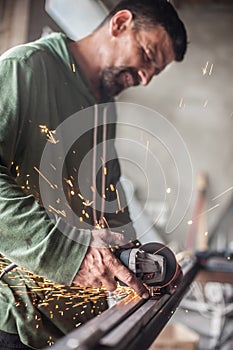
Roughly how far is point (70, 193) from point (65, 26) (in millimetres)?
407

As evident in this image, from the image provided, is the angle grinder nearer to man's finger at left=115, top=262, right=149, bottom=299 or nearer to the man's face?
man's finger at left=115, top=262, right=149, bottom=299

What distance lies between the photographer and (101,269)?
629 mm

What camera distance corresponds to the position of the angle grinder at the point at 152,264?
0.66m

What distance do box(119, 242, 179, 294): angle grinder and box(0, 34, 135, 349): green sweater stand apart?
69 millimetres

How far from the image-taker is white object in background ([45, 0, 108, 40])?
1.02 metres

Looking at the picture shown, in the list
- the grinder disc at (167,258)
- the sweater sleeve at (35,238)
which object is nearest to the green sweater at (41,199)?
the sweater sleeve at (35,238)

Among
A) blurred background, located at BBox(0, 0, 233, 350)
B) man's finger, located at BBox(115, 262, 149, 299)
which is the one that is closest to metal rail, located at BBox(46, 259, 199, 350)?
man's finger, located at BBox(115, 262, 149, 299)

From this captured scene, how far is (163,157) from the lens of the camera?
5.43ft

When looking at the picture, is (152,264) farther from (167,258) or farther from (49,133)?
(49,133)

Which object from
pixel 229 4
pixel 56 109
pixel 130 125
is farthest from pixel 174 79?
pixel 56 109

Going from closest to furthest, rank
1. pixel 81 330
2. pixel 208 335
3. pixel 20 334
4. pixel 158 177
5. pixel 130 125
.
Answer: pixel 81 330 → pixel 20 334 → pixel 130 125 → pixel 158 177 → pixel 208 335

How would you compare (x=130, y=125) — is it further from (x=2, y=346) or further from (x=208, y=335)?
(x=208, y=335)

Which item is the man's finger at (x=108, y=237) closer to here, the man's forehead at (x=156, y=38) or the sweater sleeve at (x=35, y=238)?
the sweater sleeve at (x=35, y=238)

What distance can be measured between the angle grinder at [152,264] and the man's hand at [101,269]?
19mm
